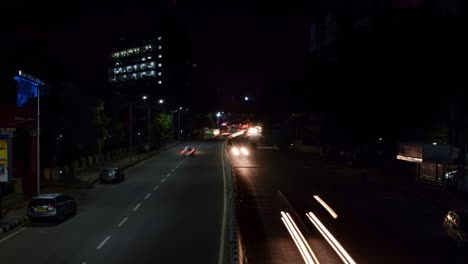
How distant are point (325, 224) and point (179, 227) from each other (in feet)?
23.0

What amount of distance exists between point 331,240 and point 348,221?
565cm

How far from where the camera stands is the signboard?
2788 centimetres

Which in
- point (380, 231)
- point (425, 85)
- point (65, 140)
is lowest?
point (380, 231)

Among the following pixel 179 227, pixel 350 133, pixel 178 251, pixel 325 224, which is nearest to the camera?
pixel 178 251

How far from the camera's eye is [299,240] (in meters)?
20.9

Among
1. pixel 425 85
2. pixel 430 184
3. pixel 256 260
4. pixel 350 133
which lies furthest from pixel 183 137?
pixel 256 260

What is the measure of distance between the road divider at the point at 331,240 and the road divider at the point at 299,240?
98 centimetres

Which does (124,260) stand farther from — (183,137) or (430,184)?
(183,137)

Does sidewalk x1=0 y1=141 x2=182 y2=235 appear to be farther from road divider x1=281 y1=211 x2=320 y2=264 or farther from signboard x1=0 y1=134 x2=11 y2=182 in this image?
road divider x1=281 y1=211 x2=320 y2=264

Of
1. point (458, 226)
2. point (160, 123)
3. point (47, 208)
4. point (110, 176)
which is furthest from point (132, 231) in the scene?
point (160, 123)

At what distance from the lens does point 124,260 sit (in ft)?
56.7

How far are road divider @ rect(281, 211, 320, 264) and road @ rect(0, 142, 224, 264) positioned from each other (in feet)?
10.1

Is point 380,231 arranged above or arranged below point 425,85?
below

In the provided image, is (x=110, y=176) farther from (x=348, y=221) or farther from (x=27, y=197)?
(x=348, y=221)
